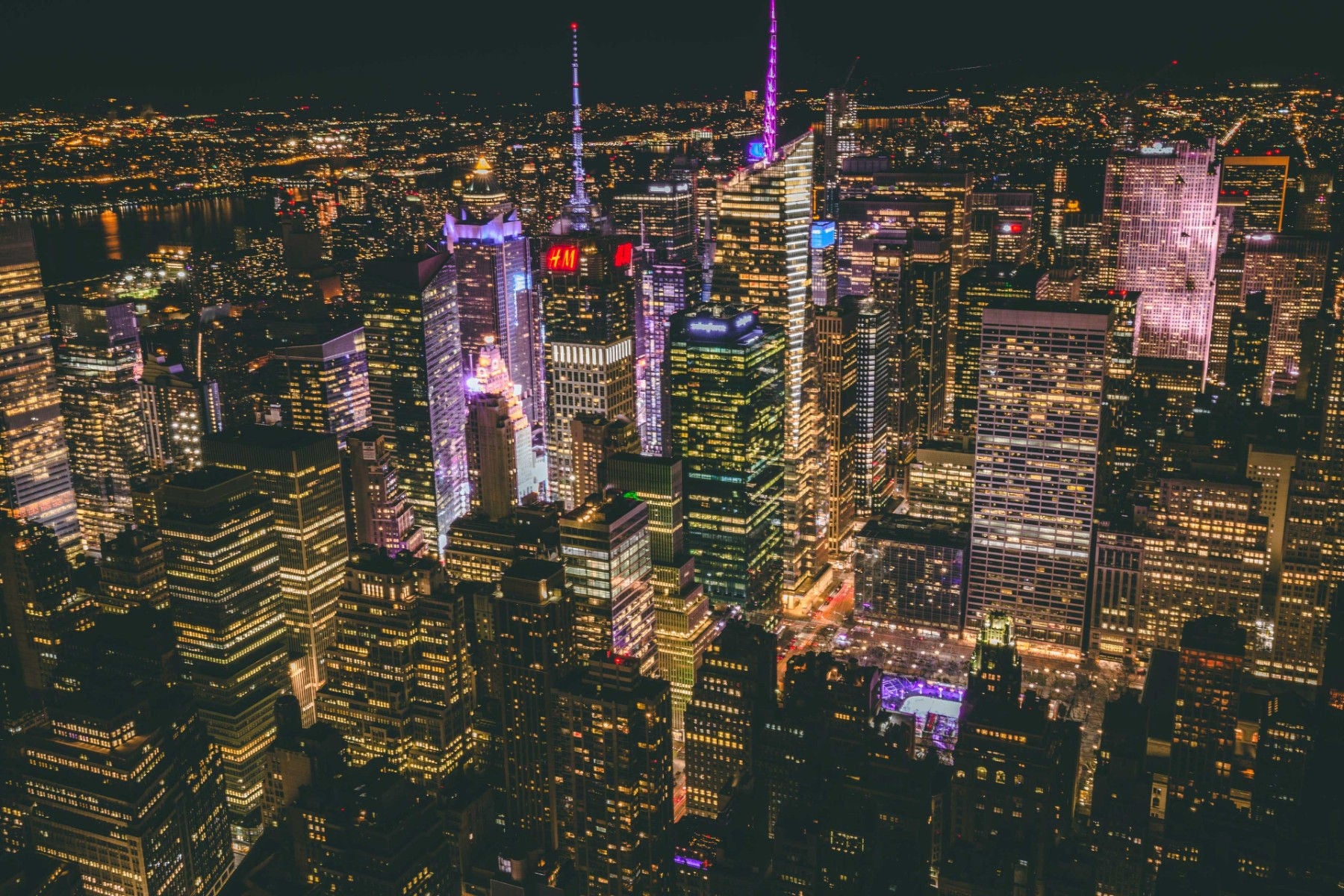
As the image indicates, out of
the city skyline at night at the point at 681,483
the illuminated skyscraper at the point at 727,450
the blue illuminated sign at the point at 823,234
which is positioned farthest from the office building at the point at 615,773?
the blue illuminated sign at the point at 823,234

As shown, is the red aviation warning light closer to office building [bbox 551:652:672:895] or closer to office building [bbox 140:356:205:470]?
office building [bbox 140:356:205:470]

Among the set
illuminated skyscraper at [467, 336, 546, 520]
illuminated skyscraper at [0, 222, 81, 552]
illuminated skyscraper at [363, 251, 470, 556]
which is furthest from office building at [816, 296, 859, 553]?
illuminated skyscraper at [0, 222, 81, 552]

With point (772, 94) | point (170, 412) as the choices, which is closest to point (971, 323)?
point (772, 94)

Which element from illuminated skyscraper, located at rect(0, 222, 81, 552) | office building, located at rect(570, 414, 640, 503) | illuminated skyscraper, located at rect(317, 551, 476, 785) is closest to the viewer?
illuminated skyscraper, located at rect(317, 551, 476, 785)

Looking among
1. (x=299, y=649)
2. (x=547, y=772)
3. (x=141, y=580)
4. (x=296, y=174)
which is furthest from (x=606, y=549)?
(x=296, y=174)

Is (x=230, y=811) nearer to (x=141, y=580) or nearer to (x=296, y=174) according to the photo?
(x=141, y=580)

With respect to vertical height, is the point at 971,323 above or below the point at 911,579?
above

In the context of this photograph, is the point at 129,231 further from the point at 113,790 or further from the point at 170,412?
the point at 113,790
